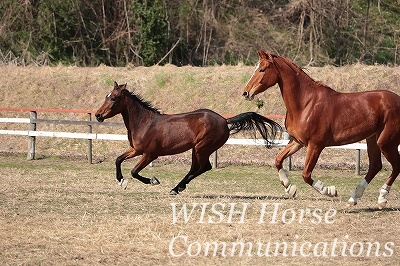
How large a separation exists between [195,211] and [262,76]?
213 cm

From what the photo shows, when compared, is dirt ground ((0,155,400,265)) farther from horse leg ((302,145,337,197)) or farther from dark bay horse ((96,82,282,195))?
dark bay horse ((96,82,282,195))

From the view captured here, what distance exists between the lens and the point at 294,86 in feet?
36.4

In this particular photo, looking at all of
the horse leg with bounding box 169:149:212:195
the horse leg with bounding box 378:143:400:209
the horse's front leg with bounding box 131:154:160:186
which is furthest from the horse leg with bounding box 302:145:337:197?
the horse's front leg with bounding box 131:154:160:186

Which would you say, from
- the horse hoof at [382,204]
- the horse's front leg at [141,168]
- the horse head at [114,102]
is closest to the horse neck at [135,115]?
the horse head at [114,102]

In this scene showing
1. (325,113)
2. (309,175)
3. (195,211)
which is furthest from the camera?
(325,113)

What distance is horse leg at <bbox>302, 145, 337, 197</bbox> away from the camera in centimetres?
1073

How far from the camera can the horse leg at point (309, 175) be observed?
10727 millimetres

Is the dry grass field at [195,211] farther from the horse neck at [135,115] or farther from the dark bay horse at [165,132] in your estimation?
the horse neck at [135,115]

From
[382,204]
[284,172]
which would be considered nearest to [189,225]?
[284,172]

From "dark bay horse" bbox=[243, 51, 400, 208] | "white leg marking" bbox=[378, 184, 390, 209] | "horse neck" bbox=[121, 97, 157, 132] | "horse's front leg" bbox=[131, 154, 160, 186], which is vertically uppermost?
"dark bay horse" bbox=[243, 51, 400, 208]

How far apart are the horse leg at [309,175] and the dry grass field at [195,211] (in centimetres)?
26

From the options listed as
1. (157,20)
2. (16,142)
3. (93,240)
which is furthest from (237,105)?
(93,240)

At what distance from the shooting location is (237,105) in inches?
897

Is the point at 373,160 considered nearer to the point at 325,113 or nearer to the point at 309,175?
the point at 325,113
